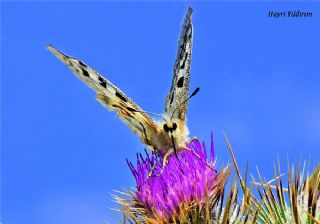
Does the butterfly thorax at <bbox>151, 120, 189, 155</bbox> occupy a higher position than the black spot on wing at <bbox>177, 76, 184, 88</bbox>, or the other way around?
the black spot on wing at <bbox>177, 76, 184, 88</bbox>

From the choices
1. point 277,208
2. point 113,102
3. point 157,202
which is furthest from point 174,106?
point 277,208

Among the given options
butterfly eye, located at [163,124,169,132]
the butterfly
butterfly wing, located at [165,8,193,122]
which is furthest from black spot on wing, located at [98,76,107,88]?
butterfly eye, located at [163,124,169,132]

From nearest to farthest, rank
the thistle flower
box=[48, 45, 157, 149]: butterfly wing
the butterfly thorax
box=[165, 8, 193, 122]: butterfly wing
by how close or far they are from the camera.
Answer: the thistle flower < the butterfly thorax < box=[165, 8, 193, 122]: butterfly wing < box=[48, 45, 157, 149]: butterfly wing

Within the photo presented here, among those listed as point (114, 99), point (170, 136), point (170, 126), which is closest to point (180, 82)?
point (170, 126)

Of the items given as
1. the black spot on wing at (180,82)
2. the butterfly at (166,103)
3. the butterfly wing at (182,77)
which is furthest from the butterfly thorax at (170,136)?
the black spot on wing at (180,82)

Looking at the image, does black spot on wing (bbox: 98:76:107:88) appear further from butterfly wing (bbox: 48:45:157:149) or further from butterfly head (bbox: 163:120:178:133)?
butterfly head (bbox: 163:120:178:133)

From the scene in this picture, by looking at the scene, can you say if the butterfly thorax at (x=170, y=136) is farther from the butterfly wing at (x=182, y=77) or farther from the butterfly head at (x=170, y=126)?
the butterfly wing at (x=182, y=77)

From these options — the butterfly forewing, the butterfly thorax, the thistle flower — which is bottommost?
the thistle flower
